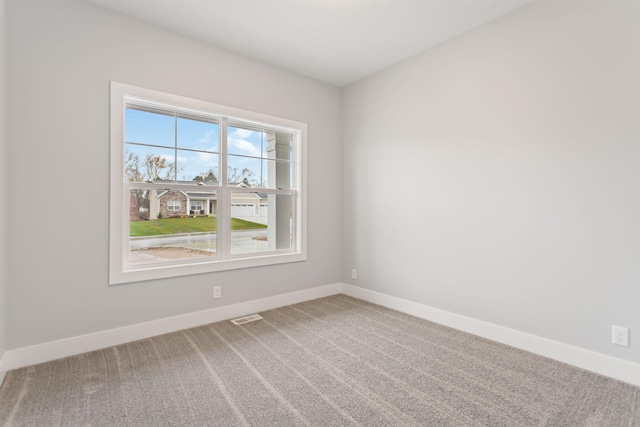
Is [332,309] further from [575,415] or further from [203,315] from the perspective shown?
[575,415]

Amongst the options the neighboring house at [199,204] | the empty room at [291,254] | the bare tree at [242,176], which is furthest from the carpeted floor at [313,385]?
the bare tree at [242,176]

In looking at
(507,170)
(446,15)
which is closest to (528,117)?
(507,170)

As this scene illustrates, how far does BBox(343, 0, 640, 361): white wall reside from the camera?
6.63 ft

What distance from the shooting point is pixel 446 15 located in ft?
8.35

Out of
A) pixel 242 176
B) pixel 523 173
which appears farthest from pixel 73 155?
pixel 523 173

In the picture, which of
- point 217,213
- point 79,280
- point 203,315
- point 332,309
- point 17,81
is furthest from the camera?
point 332,309

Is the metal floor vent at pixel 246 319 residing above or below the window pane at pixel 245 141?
below

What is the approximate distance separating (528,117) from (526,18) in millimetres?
791

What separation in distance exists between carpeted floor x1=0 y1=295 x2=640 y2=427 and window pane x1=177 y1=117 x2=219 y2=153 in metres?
1.82

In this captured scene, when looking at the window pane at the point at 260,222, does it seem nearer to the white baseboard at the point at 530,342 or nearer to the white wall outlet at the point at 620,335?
the white baseboard at the point at 530,342

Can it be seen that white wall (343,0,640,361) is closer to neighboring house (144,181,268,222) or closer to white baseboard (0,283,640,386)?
white baseboard (0,283,640,386)

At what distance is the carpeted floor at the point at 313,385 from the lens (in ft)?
5.38

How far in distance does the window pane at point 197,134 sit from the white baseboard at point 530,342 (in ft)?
8.52

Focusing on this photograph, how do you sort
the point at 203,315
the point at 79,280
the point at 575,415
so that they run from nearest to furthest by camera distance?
the point at 575,415 < the point at 79,280 < the point at 203,315
